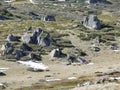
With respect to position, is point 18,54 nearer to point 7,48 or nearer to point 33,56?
point 33,56

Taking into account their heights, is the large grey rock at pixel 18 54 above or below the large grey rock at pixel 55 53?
above

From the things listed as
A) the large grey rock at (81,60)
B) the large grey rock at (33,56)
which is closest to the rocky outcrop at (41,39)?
the large grey rock at (33,56)

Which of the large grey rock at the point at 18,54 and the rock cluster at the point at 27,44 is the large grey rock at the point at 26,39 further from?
the large grey rock at the point at 18,54

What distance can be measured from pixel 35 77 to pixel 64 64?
1900 cm

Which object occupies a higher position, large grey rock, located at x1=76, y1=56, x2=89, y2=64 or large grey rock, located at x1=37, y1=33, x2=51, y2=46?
large grey rock, located at x1=37, y1=33, x2=51, y2=46

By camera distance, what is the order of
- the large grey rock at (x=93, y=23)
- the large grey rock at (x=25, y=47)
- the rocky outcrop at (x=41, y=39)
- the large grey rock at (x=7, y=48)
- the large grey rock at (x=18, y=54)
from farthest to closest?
the large grey rock at (x=93, y=23), the rocky outcrop at (x=41, y=39), the large grey rock at (x=25, y=47), the large grey rock at (x=7, y=48), the large grey rock at (x=18, y=54)

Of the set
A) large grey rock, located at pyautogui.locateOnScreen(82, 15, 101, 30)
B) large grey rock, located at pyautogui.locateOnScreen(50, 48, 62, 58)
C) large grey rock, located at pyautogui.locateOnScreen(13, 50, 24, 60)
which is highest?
large grey rock, located at pyautogui.locateOnScreen(13, 50, 24, 60)

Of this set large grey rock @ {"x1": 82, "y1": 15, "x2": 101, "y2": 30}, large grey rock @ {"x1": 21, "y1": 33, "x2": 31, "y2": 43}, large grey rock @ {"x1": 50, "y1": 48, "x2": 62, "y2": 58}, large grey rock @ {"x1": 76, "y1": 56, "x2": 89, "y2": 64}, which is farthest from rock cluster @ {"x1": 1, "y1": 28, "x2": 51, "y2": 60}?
large grey rock @ {"x1": 82, "y1": 15, "x2": 101, "y2": 30}

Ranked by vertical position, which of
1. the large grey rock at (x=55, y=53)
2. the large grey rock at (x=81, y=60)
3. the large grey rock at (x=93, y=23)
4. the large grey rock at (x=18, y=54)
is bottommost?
the large grey rock at (x=93, y=23)

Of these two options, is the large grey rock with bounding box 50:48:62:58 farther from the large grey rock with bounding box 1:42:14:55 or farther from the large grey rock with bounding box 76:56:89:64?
the large grey rock with bounding box 1:42:14:55

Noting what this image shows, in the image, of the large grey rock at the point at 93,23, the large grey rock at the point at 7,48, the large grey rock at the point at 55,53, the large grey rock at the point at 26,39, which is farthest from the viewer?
the large grey rock at the point at 93,23

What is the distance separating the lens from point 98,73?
10412 cm

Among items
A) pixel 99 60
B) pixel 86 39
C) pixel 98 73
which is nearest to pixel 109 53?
pixel 99 60

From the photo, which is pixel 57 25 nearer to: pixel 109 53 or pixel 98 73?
pixel 109 53
